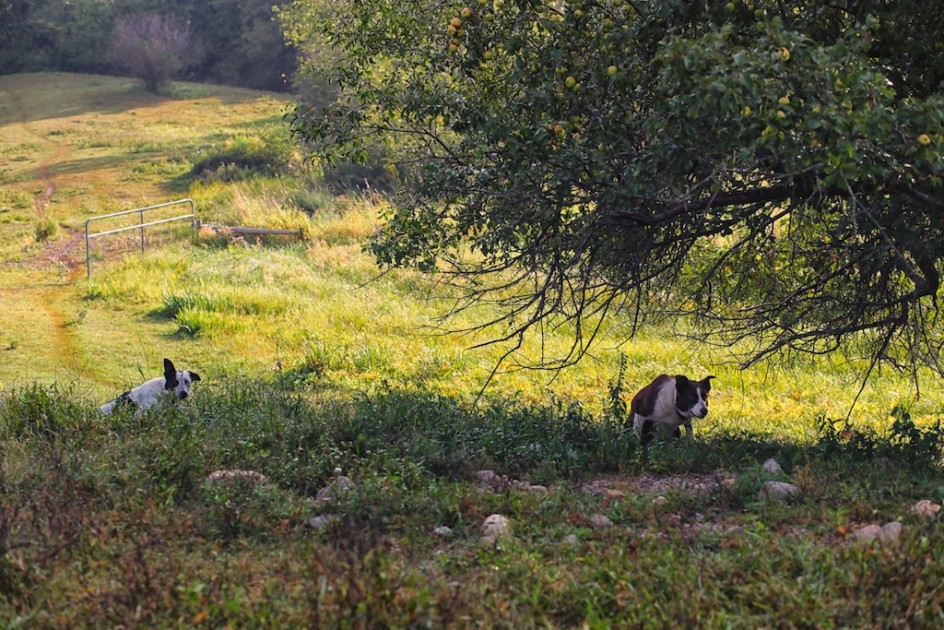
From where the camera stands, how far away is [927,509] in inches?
224

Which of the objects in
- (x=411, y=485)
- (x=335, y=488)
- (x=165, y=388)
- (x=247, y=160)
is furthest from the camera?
(x=247, y=160)

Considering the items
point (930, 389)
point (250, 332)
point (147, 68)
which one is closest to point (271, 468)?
point (250, 332)

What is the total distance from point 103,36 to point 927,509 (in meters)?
64.2

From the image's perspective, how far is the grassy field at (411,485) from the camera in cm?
459

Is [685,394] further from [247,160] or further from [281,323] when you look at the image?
[247,160]

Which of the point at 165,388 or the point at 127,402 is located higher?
the point at 127,402

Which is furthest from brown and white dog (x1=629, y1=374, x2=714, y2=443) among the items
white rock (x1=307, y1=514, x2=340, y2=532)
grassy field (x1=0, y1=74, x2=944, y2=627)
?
white rock (x1=307, y1=514, x2=340, y2=532)

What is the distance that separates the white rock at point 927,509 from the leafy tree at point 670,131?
5.40ft

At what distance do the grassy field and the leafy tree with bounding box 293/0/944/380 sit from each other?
1307 millimetres

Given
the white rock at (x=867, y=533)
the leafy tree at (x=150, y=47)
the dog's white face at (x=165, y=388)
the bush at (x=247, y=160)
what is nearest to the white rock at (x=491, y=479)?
the white rock at (x=867, y=533)

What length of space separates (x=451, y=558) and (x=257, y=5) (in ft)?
191

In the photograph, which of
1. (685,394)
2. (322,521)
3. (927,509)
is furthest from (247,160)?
(927,509)

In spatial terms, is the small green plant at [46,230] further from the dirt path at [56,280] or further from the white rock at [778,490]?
the white rock at [778,490]

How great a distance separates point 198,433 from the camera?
7.57 m
